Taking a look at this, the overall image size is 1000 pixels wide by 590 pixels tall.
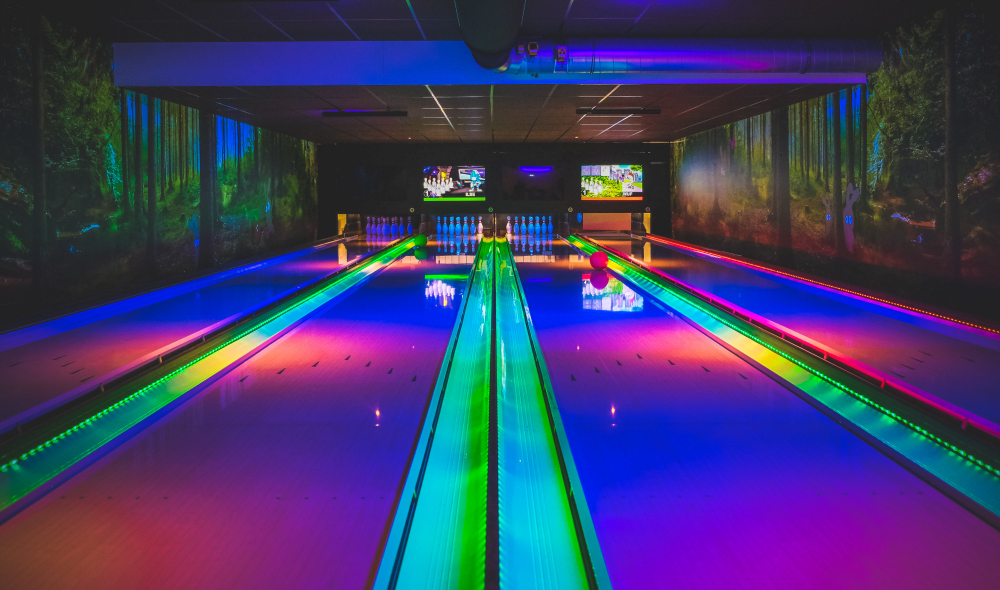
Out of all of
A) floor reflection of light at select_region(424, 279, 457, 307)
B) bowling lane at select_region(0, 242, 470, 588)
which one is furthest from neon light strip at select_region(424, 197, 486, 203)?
bowling lane at select_region(0, 242, 470, 588)

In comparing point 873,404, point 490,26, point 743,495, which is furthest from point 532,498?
point 490,26

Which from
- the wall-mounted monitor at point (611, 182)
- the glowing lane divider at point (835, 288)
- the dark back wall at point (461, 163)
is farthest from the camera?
the wall-mounted monitor at point (611, 182)

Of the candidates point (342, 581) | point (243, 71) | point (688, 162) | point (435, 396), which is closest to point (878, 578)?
point (342, 581)

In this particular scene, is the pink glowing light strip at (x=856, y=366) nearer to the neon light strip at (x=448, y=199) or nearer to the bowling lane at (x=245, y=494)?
the bowling lane at (x=245, y=494)

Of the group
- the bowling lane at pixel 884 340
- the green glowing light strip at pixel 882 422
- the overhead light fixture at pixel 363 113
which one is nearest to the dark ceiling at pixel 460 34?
the overhead light fixture at pixel 363 113

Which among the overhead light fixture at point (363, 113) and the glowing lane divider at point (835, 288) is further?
the overhead light fixture at point (363, 113)

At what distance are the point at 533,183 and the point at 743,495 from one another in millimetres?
10319

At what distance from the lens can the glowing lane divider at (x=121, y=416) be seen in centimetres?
190

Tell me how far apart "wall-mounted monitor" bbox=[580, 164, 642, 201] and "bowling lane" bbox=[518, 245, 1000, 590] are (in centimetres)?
893

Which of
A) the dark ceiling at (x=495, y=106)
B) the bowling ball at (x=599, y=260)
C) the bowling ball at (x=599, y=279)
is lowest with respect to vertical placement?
the bowling ball at (x=599, y=279)

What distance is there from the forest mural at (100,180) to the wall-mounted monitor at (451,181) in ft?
12.1

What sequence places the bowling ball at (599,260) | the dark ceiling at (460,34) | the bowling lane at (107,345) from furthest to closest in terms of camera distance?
the bowling ball at (599,260), the dark ceiling at (460,34), the bowling lane at (107,345)

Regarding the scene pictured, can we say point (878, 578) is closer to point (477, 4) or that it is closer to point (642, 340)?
point (642, 340)

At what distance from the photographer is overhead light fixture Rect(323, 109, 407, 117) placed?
754 centimetres
